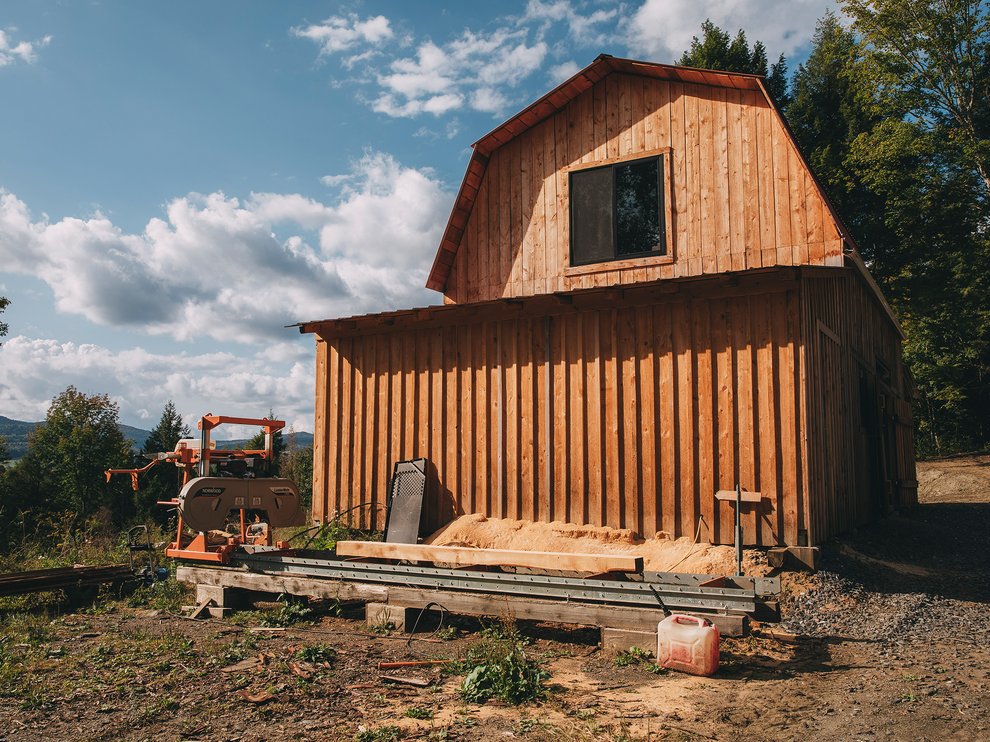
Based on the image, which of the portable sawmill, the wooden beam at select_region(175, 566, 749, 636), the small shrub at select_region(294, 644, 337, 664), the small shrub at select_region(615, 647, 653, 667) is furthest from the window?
the small shrub at select_region(294, 644, 337, 664)

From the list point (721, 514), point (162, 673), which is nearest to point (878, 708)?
point (721, 514)

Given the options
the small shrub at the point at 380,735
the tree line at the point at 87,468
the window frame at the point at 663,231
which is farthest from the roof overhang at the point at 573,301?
the tree line at the point at 87,468

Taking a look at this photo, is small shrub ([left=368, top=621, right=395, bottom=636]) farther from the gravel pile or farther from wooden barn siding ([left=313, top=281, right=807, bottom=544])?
the gravel pile

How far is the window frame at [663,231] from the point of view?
38.3ft

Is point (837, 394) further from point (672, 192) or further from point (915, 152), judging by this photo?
point (915, 152)

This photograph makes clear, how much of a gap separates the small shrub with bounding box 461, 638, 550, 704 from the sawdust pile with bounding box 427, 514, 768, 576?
11.0 ft

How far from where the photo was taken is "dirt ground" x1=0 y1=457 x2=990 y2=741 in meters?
4.39

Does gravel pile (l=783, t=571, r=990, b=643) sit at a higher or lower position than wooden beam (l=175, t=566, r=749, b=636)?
lower

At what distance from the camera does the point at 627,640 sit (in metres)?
5.98

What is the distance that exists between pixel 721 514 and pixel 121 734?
6.88 m

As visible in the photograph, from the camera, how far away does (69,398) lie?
59.1 m

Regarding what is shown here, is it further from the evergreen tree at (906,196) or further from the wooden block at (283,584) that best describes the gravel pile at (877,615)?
the evergreen tree at (906,196)

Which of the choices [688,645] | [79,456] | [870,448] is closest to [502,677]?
[688,645]

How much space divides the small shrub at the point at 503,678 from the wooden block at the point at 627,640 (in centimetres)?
75
